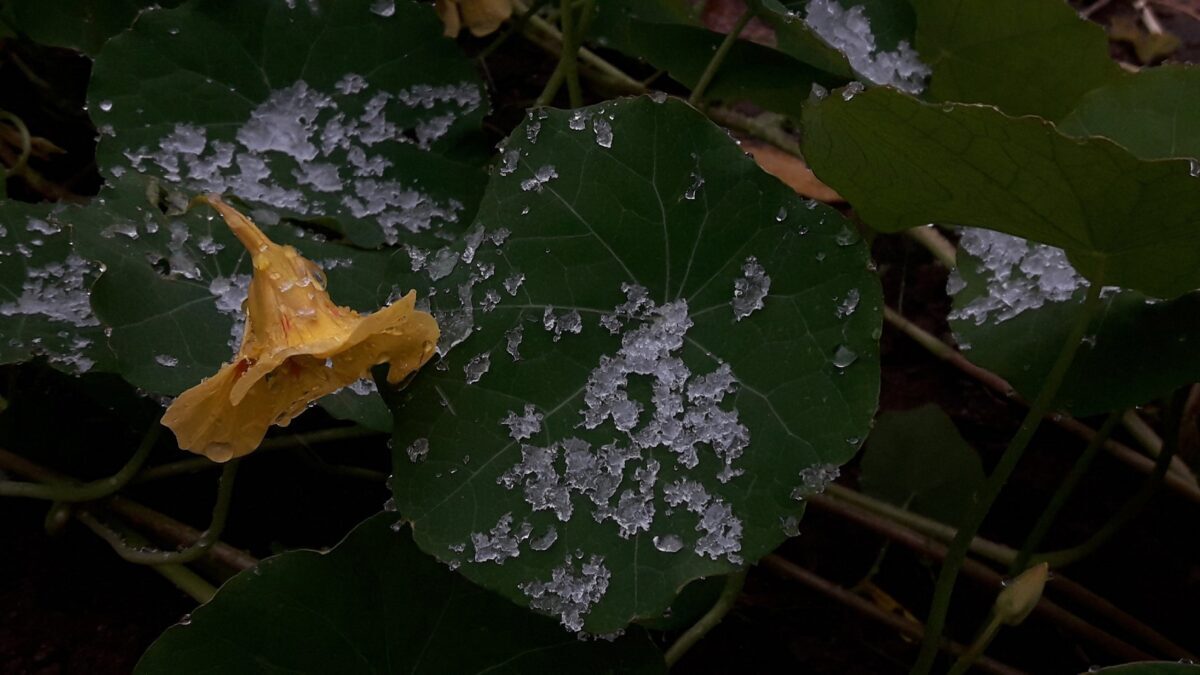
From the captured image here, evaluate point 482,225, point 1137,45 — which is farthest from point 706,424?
point 1137,45

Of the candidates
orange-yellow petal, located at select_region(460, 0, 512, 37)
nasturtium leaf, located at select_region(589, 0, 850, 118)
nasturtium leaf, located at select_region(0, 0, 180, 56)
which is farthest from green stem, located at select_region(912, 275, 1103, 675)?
nasturtium leaf, located at select_region(0, 0, 180, 56)

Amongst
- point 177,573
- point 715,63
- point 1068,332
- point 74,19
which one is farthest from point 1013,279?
point 74,19

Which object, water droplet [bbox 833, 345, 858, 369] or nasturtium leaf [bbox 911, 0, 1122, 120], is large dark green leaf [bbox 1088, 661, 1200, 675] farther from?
nasturtium leaf [bbox 911, 0, 1122, 120]

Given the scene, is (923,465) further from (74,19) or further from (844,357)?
(74,19)

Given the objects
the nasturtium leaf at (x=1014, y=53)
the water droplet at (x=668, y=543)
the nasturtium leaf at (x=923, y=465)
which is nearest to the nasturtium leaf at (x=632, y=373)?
the water droplet at (x=668, y=543)

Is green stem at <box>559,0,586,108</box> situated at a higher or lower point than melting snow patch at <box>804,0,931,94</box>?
lower

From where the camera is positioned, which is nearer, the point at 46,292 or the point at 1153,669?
the point at 1153,669

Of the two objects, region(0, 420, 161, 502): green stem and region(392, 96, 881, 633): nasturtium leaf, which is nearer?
region(392, 96, 881, 633): nasturtium leaf
